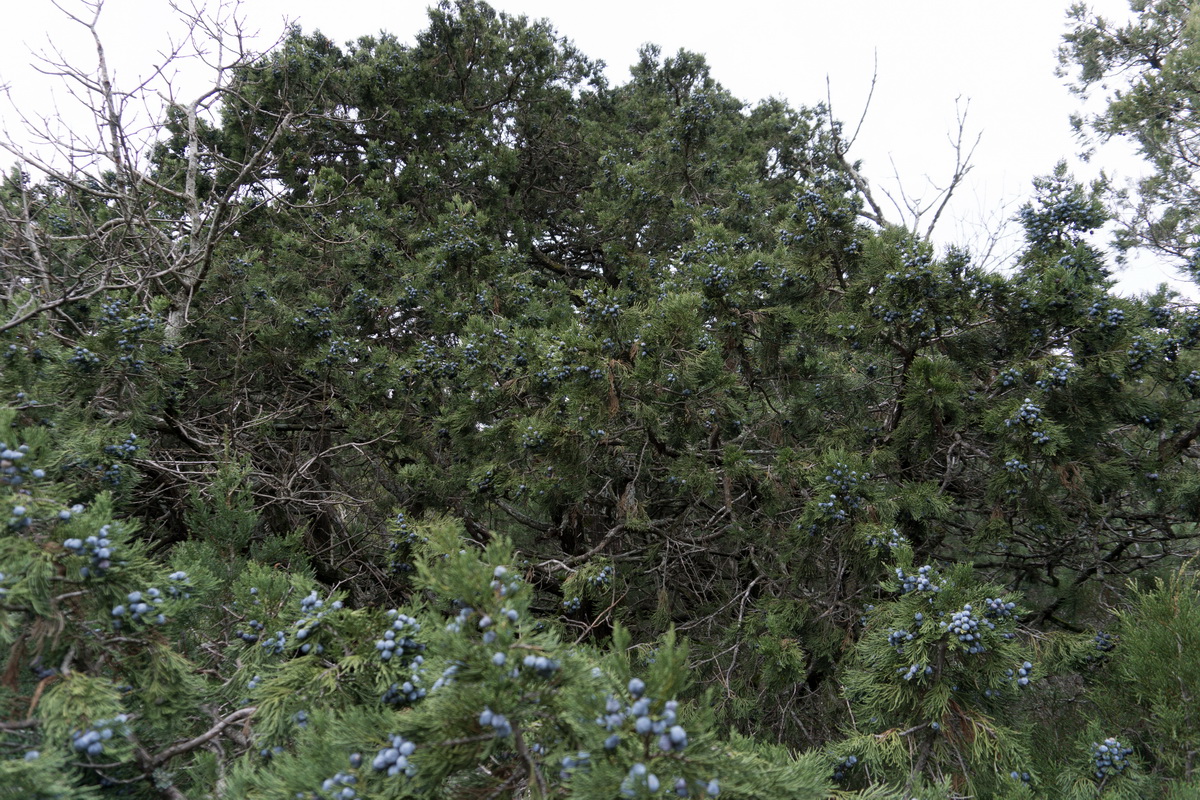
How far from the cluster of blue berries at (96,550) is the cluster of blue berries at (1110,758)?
2.89m

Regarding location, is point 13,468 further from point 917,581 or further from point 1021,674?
point 1021,674

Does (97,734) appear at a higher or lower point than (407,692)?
lower

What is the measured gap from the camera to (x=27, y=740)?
115 cm

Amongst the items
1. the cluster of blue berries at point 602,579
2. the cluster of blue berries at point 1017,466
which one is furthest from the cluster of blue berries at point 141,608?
the cluster of blue berries at point 1017,466

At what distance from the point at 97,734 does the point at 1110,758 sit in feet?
9.10

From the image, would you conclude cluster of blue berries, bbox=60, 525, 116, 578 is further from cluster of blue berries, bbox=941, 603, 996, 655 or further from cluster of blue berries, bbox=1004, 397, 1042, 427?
cluster of blue berries, bbox=1004, 397, 1042, 427

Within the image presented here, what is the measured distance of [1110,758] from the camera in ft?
6.02

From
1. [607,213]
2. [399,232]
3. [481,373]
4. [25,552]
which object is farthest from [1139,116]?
[25,552]

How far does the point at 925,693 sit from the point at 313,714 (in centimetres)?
189

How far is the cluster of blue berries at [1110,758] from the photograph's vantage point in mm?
1820

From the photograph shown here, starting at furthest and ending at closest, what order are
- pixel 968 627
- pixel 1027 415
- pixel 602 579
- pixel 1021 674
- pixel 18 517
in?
pixel 602 579
pixel 1027 415
pixel 1021 674
pixel 968 627
pixel 18 517

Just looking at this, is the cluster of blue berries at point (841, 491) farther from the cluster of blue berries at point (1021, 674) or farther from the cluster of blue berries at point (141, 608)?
the cluster of blue berries at point (141, 608)

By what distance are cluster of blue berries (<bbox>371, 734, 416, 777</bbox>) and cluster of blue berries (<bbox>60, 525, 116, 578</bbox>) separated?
29.6 inches

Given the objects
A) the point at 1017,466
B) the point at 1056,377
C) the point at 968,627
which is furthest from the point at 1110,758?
the point at 1056,377
